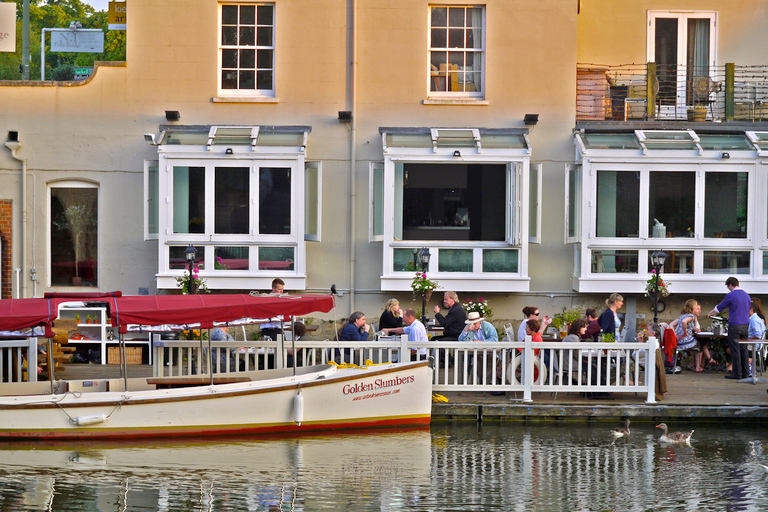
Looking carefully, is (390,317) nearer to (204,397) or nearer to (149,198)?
(204,397)

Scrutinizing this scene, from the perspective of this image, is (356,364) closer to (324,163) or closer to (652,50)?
(324,163)

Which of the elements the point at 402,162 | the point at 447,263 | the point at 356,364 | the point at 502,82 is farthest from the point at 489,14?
the point at 356,364

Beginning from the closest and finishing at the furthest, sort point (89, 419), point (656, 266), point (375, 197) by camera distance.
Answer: point (89, 419) → point (656, 266) → point (375, 197)

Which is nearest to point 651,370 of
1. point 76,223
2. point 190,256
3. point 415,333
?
point 415,333

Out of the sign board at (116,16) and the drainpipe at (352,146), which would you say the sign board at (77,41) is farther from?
the drainpipe at (352,146)

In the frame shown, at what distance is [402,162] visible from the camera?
62.7ft

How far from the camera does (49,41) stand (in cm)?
4750

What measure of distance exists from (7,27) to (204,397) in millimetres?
11673

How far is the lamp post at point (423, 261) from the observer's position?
17795 millimetres

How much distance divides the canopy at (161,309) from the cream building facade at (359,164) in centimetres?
603

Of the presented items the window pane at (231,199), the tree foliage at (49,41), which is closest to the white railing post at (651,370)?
the window pane at (231,199)

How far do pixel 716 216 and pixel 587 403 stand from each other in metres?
6.95

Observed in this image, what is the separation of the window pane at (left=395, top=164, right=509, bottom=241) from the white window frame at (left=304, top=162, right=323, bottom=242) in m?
1.83

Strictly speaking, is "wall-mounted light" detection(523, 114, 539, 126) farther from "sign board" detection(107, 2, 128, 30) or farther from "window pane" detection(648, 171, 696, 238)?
"sign board" detection(107, 2, 128, 30)
